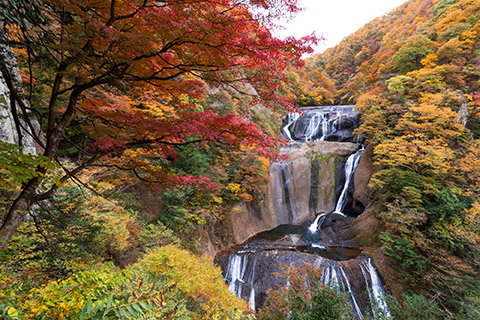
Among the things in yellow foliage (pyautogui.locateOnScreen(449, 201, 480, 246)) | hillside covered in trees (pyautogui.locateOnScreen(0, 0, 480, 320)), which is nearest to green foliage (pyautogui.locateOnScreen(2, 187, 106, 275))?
hillside covered in trees (pyautogui.locateOnScreen(0, 0, 480, 320))

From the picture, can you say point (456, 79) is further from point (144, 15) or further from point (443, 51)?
point (144, 15)

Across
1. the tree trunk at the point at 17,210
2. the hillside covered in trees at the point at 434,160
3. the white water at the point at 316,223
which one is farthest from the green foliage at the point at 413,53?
the tree trunk at the point at 17,210

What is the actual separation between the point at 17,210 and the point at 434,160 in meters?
13.4

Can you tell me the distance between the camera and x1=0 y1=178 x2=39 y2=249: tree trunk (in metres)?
2.19

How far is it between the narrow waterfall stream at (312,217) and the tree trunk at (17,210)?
801 cm

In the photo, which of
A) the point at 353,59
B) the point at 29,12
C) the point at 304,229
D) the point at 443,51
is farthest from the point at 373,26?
the point at 29,12

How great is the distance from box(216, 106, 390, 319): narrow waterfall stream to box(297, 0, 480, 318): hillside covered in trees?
6.81 feet

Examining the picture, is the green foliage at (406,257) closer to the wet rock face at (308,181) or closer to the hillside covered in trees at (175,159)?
the hillside covered in trees at (175,159)

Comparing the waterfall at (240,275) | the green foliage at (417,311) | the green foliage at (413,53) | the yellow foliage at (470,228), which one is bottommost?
the waterfall at (240,275)

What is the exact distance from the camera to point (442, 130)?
31.1 ft

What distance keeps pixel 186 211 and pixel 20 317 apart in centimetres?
763

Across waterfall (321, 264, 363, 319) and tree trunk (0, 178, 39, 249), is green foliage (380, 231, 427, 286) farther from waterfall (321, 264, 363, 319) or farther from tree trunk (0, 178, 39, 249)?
tree trunk (0, 178, 39, 249)

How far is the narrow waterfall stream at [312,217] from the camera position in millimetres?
8156

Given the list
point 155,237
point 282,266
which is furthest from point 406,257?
point 155,237
